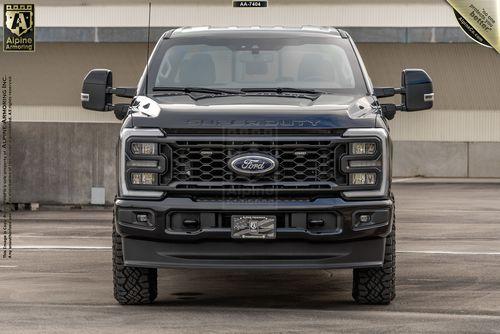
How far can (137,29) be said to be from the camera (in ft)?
130

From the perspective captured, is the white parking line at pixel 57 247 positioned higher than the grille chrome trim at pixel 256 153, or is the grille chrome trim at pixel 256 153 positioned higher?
the grille chrome trim at pixel 256 153

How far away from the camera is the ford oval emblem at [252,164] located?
1064cm

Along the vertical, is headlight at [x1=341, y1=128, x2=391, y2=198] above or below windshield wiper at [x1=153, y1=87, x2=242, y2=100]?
below

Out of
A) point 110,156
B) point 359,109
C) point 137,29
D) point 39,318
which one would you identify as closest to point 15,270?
point 39,318

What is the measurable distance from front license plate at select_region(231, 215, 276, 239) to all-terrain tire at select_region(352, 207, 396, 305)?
1.09 meters

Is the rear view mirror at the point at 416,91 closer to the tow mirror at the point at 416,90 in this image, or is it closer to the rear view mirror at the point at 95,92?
the tow mirror at the point at 416,90

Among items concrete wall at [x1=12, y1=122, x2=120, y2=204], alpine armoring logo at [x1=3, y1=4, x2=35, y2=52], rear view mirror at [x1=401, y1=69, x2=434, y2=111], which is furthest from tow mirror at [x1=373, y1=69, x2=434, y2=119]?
alpine armoring logo at [x1=3, y1=4, x2=35, y2=52]

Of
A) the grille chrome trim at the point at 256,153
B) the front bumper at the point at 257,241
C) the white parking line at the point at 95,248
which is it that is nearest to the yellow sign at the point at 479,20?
the white parking line at the point at 95,248

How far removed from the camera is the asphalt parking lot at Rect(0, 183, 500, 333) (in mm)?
10188

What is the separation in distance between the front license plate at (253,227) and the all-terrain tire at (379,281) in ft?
3.58

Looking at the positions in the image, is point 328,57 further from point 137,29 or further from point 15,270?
point 137,29

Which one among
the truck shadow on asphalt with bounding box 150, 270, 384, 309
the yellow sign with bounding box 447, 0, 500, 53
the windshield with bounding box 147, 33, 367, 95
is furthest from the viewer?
the yellow sign with bounding box 447, 0, 500, 53

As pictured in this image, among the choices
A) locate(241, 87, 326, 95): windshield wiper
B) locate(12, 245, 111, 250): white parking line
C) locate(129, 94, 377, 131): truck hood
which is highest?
locate(241, 87, 326, 95): windshield wiper

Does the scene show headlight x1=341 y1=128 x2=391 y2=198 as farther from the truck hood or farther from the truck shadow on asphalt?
the truck shadow on asphalt
